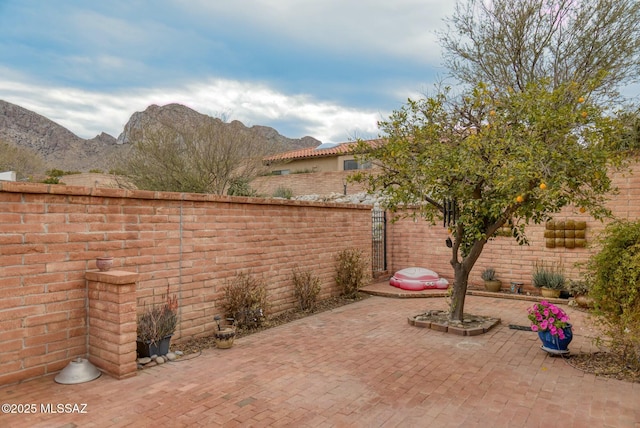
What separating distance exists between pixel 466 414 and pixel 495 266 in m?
6.74

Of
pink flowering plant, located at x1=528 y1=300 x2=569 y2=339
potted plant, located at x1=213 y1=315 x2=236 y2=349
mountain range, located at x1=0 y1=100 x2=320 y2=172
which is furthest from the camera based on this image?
mountain range, located at x1=0 y1=100 x2=320 y2=172

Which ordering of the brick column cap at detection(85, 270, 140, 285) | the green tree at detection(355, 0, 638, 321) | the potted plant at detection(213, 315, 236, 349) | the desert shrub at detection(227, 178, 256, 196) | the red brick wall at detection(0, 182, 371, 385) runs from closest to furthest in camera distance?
the red brick wall at detection(0, 182, 371, 385)
the brick column cap at detection(85, 270, 140, 285)
the green tree at detection(355, 0, 638, 321)
the potted plant at detection(213, 315, 236, 349)
the desert shrub at detection(227, 178, 256, 196)

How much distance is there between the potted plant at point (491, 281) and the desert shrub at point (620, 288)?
185 inches

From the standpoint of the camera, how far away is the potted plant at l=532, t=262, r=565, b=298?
8.17 m

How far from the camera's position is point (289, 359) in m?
4.55

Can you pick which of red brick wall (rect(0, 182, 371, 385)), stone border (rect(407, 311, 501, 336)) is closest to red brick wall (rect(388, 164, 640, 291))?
stone border (rect(407, 311, 501, 336))

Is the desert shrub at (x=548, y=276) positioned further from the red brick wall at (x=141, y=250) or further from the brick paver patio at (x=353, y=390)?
the brick paver patio at (x=353, y=390)

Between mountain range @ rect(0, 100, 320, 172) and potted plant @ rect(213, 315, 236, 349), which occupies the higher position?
mountain range @ rect(0, 100, 320, 172)

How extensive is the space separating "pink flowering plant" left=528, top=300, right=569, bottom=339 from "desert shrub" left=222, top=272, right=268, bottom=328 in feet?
12.2

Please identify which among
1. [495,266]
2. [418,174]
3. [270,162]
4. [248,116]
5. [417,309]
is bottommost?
[417,309]

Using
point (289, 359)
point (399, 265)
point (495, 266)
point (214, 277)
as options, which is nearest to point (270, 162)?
point (399, 265)

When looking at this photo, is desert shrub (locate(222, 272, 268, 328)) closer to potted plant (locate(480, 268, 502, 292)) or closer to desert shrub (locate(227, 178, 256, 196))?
potted plant (locate(480, 268, 502, 292))

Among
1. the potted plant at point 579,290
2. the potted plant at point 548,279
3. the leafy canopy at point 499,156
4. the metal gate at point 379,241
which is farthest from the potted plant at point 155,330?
the potted plant at point 548,279

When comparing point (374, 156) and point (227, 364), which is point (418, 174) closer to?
point (374, 156)
